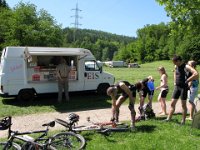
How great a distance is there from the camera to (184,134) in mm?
8414

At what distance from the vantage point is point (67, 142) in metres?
6.71

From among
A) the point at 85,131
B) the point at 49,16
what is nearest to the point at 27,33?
the point at 49,16

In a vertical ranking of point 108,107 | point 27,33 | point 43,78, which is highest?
point 27,33

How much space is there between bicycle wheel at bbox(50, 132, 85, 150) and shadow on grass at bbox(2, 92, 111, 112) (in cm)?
610

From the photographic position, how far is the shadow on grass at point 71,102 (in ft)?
45.3

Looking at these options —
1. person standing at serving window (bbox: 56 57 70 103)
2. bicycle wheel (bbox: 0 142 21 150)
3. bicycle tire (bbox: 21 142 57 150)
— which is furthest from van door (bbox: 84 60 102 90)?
bicycle tire (bbox: 21 142 57 150)

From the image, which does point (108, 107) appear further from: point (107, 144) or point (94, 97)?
point (107, 144)

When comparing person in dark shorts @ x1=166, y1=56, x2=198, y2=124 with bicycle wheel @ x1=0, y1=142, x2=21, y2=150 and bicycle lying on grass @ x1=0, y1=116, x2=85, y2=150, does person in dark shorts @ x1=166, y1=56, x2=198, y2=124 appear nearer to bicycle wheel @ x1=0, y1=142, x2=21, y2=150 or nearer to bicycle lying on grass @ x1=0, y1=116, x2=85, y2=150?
bicycle lying on grass @ x1=0, y1=116, x2=85, y2=150

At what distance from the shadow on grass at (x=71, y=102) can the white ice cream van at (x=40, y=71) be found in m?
0.40

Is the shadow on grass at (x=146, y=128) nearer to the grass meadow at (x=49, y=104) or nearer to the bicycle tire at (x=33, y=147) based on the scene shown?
the bicycle tire at (x=33, y=147)

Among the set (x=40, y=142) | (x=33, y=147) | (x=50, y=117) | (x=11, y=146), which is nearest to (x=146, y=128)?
(x=40, y=142)

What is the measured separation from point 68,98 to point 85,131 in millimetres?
6459

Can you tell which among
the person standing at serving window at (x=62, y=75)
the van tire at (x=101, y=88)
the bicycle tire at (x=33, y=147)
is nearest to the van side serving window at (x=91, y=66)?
the van tire at (x=101, y=88)

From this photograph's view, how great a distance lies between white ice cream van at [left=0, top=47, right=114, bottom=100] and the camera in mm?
14367
